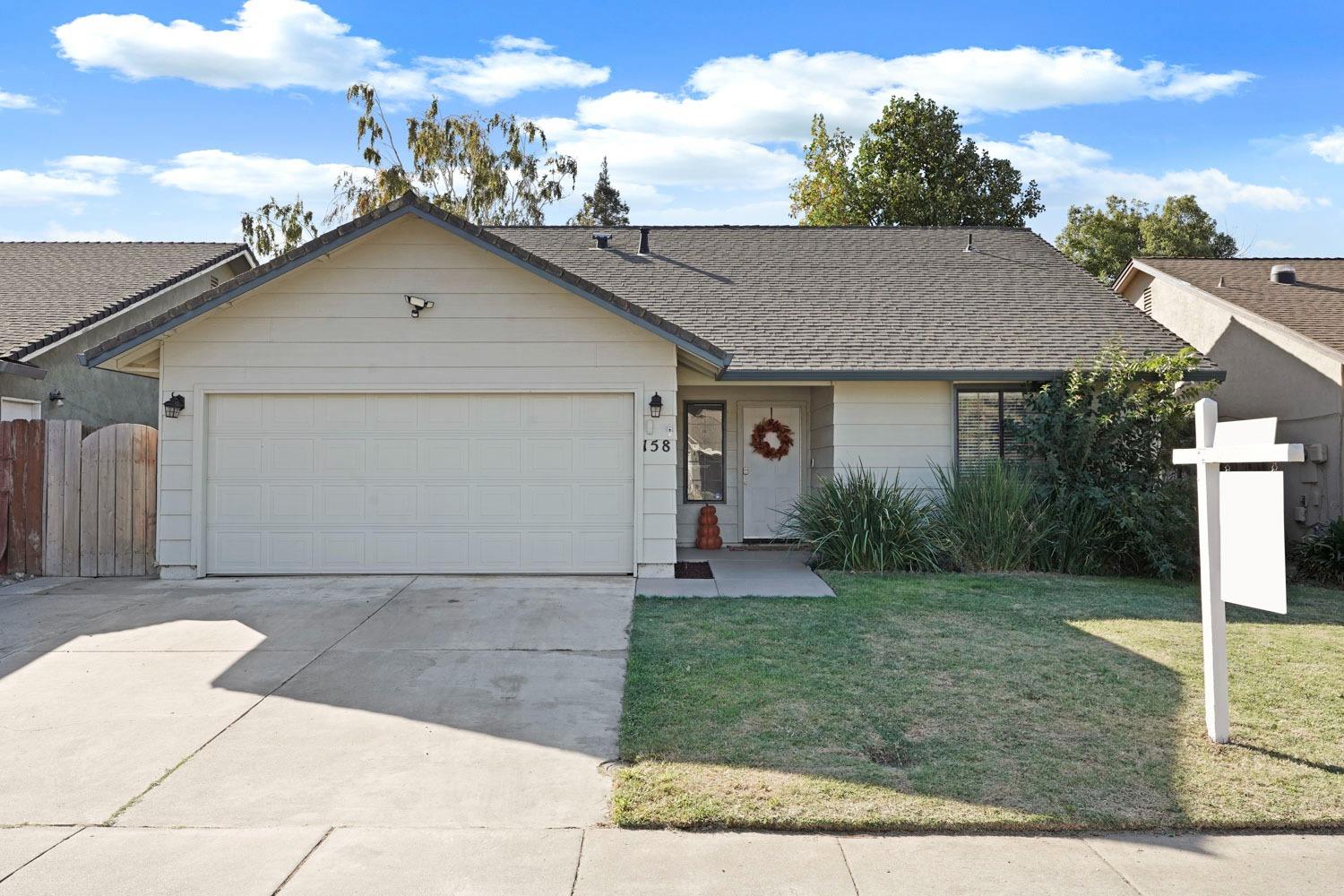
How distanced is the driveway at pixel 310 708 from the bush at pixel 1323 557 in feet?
27.0

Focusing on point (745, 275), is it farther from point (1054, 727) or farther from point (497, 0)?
point (1054, 727)

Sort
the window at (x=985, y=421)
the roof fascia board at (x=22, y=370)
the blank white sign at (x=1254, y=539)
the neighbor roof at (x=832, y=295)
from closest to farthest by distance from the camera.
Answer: the blank white sign at (x=1254, y=539), the neighbor roof at (x=832, y=295), the roof fascia board at (x=22, y=370), the window at (x=985, y=421)

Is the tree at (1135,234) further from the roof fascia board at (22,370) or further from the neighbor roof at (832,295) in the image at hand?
the roof fascia board at (22,370)

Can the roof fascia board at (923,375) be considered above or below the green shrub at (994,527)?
above

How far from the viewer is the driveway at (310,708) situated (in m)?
4.09

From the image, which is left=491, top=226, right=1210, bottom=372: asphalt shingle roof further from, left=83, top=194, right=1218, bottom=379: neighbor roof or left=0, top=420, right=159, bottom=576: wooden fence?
left=0, top=420, right=159, bottom=576: wooden fence

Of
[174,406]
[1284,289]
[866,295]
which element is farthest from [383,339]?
[1284,289]

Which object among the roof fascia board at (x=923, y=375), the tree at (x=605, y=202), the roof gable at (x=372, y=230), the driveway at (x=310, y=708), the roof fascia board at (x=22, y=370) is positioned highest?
the tree at (x=605, y=202)

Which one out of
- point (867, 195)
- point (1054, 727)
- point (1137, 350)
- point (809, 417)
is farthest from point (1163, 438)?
point (867, 195)

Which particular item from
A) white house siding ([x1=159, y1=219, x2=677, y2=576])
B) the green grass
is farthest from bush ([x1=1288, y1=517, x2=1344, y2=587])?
white house siding ([x1=159, y1=219, x2=677, y2=576])

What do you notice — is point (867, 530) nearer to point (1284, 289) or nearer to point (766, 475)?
point (766, 475)

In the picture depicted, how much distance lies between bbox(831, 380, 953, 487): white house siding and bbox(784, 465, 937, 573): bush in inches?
28.1

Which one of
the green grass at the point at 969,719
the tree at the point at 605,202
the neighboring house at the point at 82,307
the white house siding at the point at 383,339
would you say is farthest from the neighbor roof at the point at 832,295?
the tree at the point at 605,202

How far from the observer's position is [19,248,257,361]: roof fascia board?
484 inches
